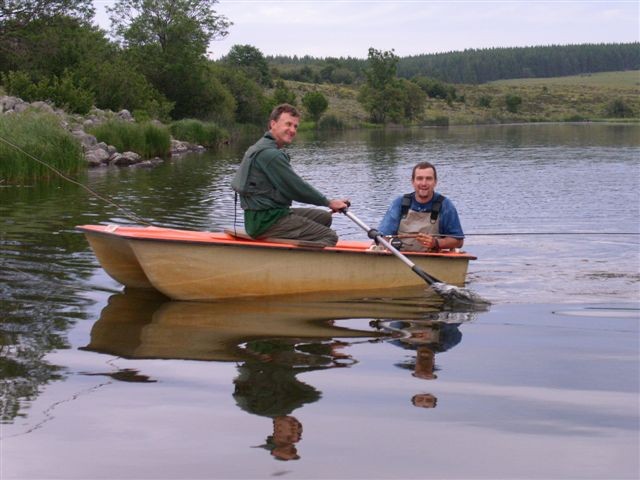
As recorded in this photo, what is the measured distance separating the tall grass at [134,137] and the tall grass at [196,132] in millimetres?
8483

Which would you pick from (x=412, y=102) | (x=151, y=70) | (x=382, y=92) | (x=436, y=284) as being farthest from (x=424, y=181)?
(x=412, y=102)

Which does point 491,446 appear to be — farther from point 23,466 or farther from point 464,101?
point 464,101

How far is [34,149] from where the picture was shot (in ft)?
65.4

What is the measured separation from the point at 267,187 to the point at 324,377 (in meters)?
2.94

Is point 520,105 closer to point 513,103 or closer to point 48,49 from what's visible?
point 513,103

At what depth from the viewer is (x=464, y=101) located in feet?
356

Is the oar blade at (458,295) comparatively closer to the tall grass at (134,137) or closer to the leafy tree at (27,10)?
the tall grass at (134,137)

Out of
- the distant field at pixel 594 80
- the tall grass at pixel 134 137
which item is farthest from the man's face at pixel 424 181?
the distant field at pixel 594 80

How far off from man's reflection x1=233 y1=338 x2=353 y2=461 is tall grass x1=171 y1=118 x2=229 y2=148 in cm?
3577

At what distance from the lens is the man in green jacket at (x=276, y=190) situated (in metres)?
8.22

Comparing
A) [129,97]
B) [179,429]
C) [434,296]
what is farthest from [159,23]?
[179,429]

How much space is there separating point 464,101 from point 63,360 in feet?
346

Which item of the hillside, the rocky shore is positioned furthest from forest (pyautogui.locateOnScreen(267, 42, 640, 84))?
the rocky shore

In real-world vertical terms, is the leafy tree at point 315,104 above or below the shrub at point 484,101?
below
